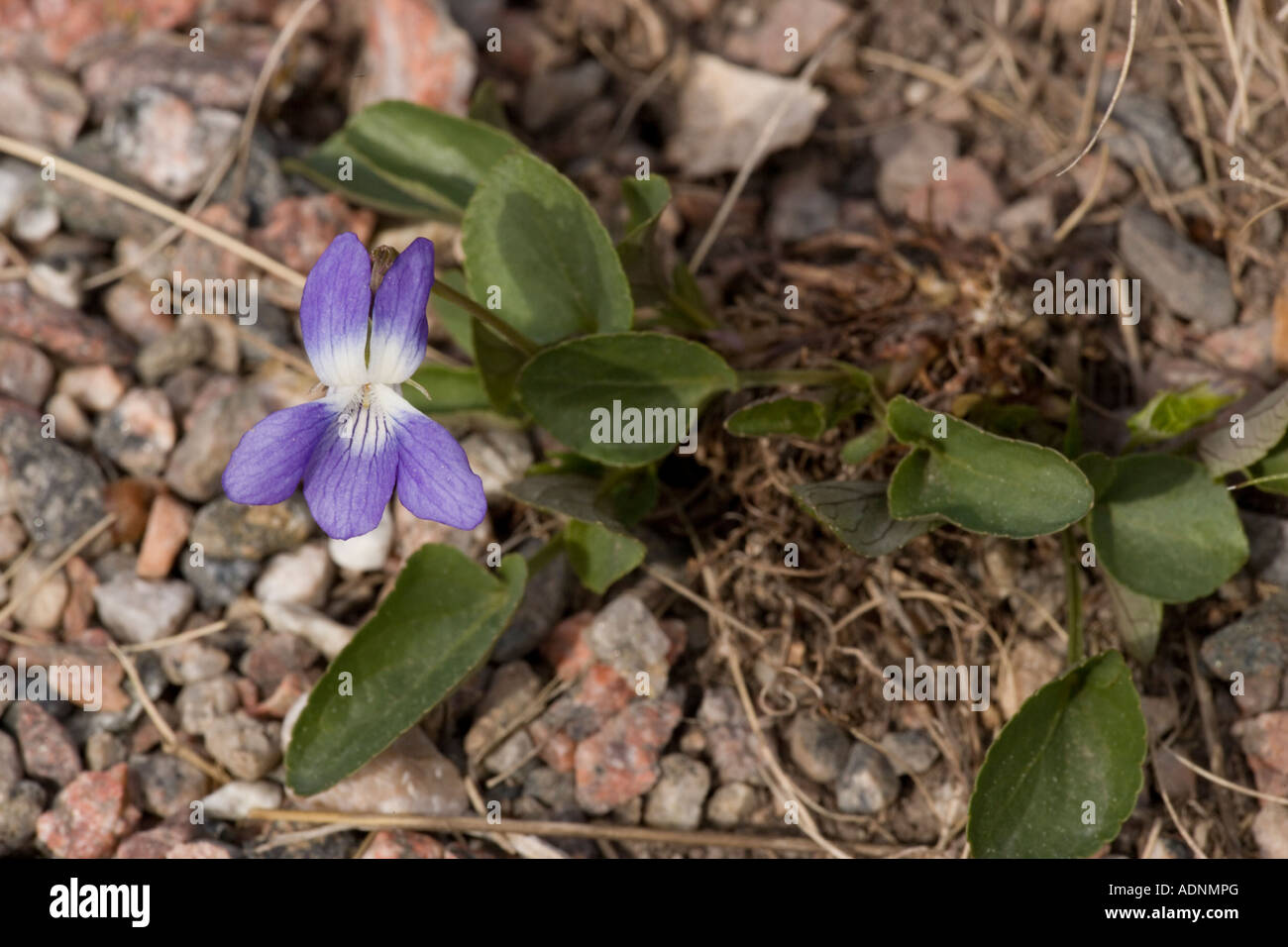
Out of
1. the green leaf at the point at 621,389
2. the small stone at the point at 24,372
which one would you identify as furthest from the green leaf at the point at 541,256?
the small stone at the point at 24,372

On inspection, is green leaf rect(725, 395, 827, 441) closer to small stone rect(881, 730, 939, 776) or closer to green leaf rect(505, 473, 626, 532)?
green leaf rect(505, 473, 626, 532)

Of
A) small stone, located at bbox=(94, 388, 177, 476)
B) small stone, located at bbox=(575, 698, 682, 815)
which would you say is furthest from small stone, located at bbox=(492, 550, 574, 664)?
small stone, located at bbox=(94, 388, 177, 476)

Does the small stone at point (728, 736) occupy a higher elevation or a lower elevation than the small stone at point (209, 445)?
A: lower

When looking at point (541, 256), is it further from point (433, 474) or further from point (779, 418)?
point (433, 474)

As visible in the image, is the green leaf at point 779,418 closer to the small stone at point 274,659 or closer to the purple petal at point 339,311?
the purple petal at point 339,311

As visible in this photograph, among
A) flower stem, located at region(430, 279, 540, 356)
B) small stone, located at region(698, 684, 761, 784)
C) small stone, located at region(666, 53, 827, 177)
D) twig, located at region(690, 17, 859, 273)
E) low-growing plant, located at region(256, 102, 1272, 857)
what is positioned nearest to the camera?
flower stem, located at region(430, 279, 540, 356)
